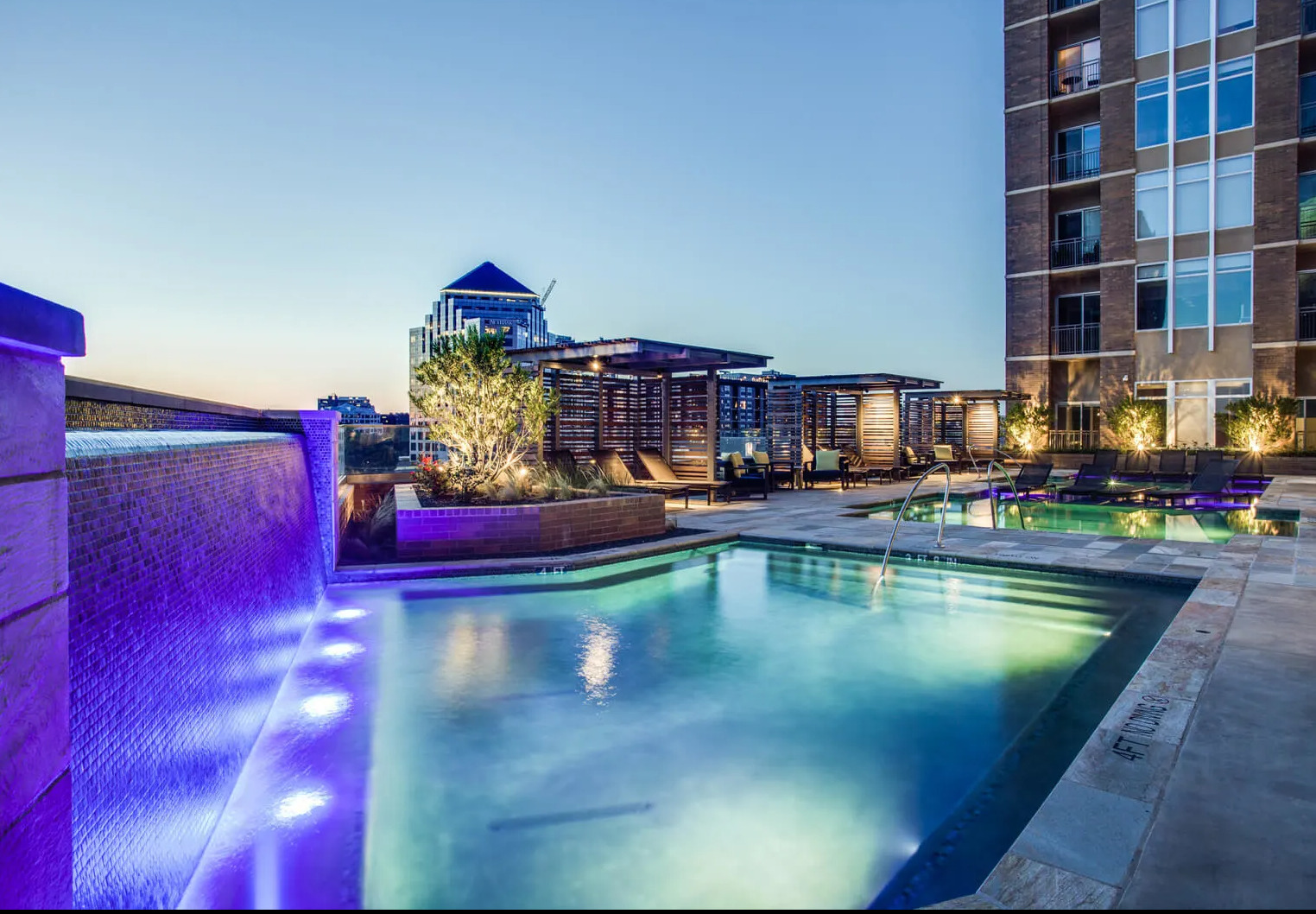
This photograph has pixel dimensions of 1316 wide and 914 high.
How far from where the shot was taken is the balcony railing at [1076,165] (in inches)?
989

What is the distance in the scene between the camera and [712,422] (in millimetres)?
14898

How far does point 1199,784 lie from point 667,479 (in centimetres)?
1214

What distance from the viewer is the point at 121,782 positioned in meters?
2.21

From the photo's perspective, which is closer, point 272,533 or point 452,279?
point 272,533

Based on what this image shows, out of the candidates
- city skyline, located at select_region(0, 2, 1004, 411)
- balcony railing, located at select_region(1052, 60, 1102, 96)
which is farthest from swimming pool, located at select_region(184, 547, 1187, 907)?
balcony railing, located at select_region(1052, 60, 1102, 96)

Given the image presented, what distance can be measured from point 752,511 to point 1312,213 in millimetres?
20381

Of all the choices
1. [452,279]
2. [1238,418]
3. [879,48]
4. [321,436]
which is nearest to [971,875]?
[321,436]

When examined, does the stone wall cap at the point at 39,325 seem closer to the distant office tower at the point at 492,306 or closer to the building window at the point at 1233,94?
the building window at the point at 1233,94

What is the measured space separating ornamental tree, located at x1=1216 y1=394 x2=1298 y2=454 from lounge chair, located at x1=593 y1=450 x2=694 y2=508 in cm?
1512

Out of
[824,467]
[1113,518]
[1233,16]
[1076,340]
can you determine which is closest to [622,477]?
[824,467]

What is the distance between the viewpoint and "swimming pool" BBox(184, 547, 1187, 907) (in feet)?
9.43

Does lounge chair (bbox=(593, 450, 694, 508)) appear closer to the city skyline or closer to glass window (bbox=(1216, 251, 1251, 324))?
the city skyline

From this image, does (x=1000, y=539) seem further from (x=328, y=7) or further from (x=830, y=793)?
(x=328, y=7)

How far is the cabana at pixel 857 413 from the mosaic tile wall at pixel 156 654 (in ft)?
52.8
